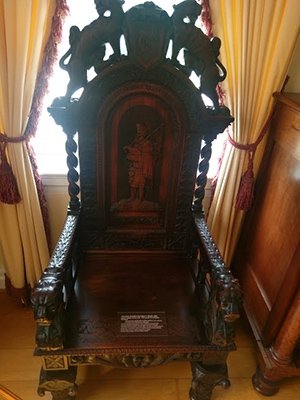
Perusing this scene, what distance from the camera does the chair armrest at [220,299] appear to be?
37.8 inches

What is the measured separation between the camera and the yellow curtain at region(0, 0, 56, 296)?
3.80 feet

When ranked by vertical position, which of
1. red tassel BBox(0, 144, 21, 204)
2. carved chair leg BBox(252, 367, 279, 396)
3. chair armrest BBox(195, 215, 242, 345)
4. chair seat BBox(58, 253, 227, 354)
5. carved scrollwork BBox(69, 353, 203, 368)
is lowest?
carved chair leg BBox(252, 367, 279, 396)

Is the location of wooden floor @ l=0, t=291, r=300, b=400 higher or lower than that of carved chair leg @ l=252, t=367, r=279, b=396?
lower

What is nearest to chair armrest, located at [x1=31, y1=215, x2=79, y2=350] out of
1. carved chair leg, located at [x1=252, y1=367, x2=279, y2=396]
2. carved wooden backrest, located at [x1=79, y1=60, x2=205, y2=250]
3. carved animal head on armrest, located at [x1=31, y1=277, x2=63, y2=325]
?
carved animal head on armrest, located at [x1=31, y1=277, x2=63, y2=325]

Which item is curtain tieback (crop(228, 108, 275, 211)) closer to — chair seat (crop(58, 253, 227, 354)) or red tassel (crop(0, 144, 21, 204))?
chair seat (crop(58, 253, 227, 354))

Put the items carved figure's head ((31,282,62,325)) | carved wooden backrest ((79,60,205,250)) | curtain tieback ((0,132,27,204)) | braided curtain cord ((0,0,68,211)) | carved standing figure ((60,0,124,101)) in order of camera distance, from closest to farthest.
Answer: carved figure's head ((31,282,62,325)), carved standing figure ((60,0,124,101)), carved wooden backrest ((79,60,205,250)), braided curtain cord ((0,0,68,211)), curtain tieback ((0,132,27,204))

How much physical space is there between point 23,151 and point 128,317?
0.83 m

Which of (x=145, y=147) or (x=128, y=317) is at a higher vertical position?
(x=145, y=147)

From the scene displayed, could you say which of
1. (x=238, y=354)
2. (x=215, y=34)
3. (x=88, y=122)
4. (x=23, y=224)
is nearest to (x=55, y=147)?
(x=23, y=224)

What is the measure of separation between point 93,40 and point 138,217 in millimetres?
700

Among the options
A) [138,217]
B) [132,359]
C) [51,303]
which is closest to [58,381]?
[132,359]

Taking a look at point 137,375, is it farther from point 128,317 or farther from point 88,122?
point 88,122

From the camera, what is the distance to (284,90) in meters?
1.43

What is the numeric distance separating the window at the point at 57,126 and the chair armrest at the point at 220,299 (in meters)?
0.65
